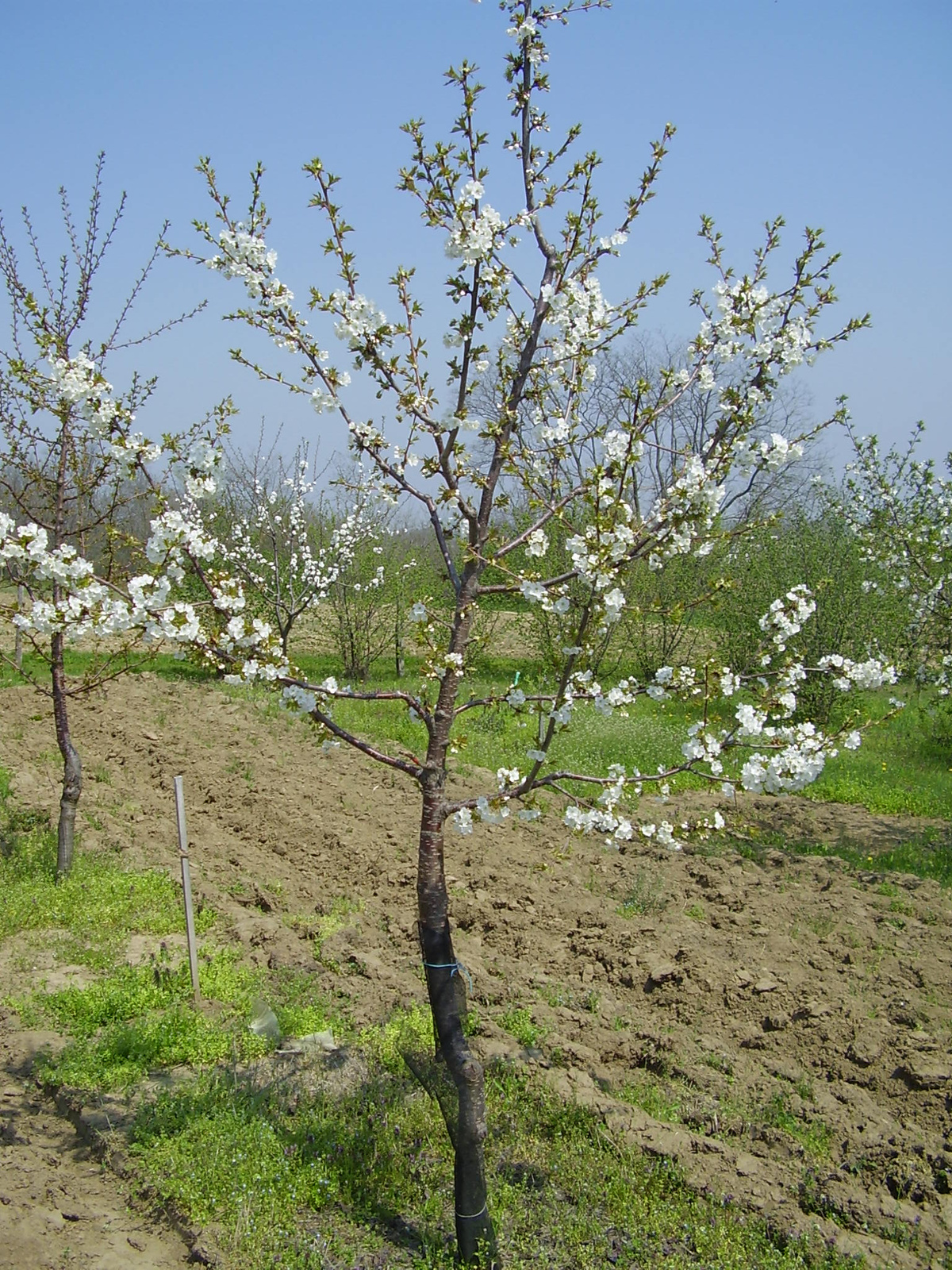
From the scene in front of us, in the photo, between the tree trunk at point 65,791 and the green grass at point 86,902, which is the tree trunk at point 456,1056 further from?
the tree trunk at point 65,791

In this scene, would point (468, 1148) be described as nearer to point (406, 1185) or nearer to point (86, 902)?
point (406, 1185)

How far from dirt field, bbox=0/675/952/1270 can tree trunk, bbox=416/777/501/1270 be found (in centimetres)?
67

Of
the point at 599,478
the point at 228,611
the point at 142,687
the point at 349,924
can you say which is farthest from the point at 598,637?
the point at 142,687

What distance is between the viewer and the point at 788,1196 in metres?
3.64

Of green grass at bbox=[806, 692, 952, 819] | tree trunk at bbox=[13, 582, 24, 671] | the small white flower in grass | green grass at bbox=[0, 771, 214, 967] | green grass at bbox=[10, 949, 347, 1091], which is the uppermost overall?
tree trunk at bbox=[13, 582, 24, 671]

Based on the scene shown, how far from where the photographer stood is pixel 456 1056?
11.0ft

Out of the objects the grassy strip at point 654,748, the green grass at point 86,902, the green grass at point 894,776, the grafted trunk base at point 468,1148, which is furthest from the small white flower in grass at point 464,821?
the green grass at point 894,776

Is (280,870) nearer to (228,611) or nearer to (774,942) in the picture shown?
(774,942)

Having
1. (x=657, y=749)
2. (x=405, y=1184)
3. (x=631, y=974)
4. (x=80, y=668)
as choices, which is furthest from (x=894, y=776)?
(x=80, y=668)

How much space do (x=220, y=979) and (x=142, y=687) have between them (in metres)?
7.36

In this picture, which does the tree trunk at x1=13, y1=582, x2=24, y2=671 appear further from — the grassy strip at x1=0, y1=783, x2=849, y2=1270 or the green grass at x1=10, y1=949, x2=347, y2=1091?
the grassy strip at x1=0, y1=783, x2=849, y2=1270

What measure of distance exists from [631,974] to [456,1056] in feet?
7.08

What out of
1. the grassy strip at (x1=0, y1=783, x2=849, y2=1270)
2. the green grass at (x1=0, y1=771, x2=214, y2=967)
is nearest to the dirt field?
the grassy strip at (x1=0, y1=783, x2=849, y2=1270)

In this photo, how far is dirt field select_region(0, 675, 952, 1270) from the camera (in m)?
3.69
